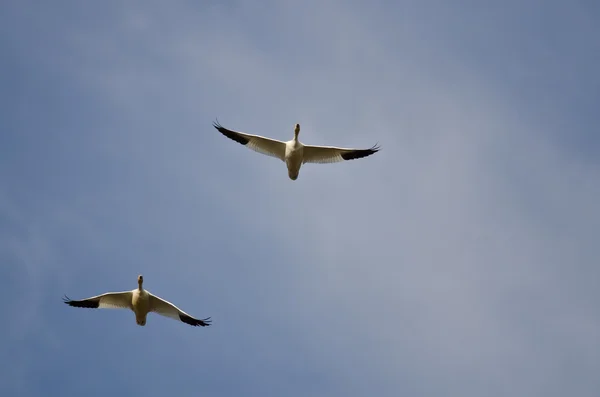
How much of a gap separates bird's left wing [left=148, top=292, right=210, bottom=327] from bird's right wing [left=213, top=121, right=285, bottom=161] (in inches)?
334

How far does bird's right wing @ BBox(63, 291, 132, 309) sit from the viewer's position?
107ft

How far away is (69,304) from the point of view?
33.5m

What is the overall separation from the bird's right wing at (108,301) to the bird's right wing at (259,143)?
9.01 metres

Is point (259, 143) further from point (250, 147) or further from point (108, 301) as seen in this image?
point (108, 301)

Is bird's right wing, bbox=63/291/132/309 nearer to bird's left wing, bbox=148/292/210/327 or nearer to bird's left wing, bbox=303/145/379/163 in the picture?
bird's left wing, bbox=148/292/210/327

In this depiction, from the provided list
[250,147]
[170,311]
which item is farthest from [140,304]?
[250,147]

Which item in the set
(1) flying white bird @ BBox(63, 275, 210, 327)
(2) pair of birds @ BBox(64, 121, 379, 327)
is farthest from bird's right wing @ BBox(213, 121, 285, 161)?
(1) flying white bird @ BBox(63, 275, 210, 327)

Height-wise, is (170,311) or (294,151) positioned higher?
(294,151)

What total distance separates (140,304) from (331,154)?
11430mm

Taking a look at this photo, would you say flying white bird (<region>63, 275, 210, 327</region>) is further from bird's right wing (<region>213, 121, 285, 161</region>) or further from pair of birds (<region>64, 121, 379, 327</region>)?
bird's right wing (<region>213, 121, 285, 161</region>)

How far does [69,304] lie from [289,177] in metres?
12.3

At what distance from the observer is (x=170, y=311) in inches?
1300

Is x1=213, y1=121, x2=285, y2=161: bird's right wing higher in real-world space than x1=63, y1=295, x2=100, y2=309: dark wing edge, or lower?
higher

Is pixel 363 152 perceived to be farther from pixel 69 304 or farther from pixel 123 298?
pixel 69 304
